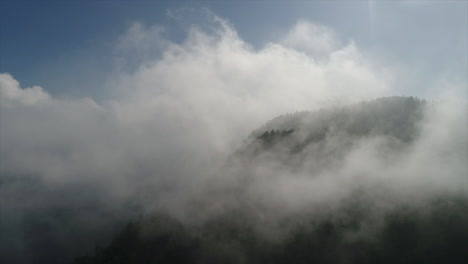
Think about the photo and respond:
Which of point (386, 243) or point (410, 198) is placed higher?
point (410, 198)

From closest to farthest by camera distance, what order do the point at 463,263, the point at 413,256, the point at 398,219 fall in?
the point at 463,263
the point at 413,256
the point at 398,219

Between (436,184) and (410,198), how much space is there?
23.2m

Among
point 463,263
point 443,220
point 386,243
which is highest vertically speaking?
point 443,220

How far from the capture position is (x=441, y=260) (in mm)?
138250

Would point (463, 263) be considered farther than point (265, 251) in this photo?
No

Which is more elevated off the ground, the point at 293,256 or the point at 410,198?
the point at 410,198

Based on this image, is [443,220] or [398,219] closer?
[443,220]

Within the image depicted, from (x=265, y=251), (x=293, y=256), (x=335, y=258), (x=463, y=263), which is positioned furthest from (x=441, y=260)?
(x=265, y=251)

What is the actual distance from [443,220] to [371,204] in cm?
4561

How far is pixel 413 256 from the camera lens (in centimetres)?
14662

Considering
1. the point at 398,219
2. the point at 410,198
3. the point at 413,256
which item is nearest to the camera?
the point at 413,256

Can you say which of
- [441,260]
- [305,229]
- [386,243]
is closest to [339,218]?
[305,229]

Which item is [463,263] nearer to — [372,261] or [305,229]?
[372,261]

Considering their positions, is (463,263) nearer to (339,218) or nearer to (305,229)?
(339,218)
